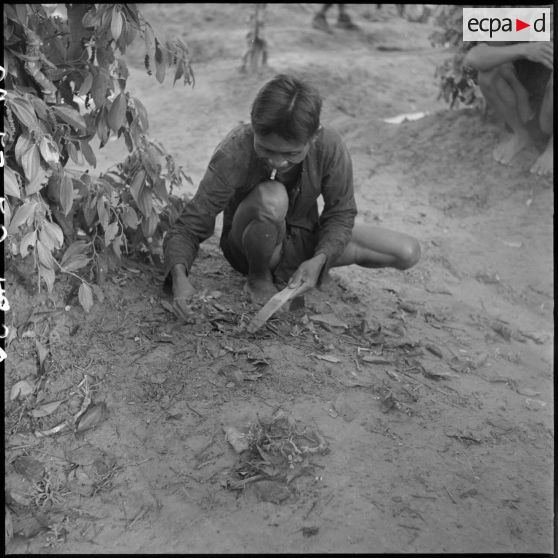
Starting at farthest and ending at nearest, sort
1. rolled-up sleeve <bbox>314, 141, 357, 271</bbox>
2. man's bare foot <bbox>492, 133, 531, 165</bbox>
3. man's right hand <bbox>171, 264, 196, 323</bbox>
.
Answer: man's bare foot <bbox>492, 133, 531, 165</bbox> < rolled-up sleeve <bbox>314, 141, 357, 271</bbox> < man's right hand <bbox>171, 264, 196, 323</bbox>

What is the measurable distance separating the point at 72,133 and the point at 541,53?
3025 millimetres

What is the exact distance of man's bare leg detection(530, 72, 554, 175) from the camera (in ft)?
14.0

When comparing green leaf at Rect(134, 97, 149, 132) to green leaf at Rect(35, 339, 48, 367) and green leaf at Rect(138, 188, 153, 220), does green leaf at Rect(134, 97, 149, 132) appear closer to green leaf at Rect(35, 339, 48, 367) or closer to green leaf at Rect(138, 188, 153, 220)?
green leaf at Rect(138, 188, 153, 220)

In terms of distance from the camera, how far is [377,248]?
294cm

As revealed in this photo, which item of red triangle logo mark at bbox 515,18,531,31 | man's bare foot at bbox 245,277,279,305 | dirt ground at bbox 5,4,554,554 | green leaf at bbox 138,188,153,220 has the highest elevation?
red triangle logo mark at bbox 515,18,531,31

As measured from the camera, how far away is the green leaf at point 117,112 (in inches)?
83.7

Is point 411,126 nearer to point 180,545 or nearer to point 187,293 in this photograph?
point 187,293

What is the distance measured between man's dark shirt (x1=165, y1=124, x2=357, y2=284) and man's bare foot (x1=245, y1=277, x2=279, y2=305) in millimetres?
236

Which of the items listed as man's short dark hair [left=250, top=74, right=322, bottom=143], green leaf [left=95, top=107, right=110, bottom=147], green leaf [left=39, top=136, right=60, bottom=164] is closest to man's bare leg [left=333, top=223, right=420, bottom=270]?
man's short dark hair [left=250, top=74, right=322, bottom=143]

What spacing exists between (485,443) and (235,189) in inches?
50.5

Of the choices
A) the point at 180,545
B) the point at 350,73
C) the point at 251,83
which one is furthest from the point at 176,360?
the point at 350,73

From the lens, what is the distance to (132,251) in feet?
8.79

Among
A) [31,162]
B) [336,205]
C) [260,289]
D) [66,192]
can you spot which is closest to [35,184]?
[31,162]

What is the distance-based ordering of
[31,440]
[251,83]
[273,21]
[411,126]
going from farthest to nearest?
1. [273,21]
2. [251,83]
3. [411,126]
4. [31,440]
